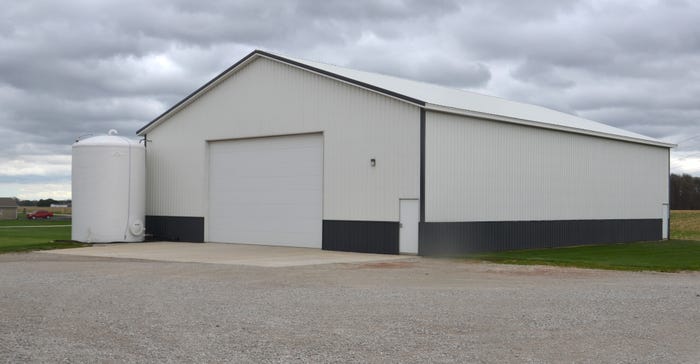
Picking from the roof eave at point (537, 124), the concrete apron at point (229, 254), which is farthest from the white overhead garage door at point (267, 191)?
the roof eave at point (537, 124)

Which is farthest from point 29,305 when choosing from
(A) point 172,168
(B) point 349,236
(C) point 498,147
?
(A) point 172,168

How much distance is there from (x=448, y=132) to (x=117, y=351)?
1697cm

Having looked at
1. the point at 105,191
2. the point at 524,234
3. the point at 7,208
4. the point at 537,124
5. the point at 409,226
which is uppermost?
the point at 537,124

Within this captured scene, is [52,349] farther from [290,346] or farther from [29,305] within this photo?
[29,305]

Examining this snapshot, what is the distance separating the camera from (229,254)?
959 inches

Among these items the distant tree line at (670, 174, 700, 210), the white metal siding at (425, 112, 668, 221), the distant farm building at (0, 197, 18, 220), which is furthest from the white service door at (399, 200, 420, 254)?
the distant tree line at (670, 174, 700, 210)

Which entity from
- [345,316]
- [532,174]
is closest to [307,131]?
[532,174]

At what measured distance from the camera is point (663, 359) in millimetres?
8531

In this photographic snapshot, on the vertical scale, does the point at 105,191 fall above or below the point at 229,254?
above

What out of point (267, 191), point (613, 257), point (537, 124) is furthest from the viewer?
point (267, 191)

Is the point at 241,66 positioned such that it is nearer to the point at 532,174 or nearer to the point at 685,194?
the point at 532,174

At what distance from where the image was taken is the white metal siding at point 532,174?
24.2 metres

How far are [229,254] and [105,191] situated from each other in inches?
346

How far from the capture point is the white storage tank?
30.5m
